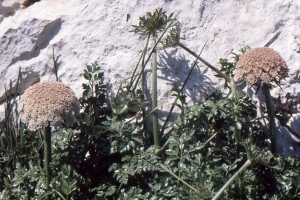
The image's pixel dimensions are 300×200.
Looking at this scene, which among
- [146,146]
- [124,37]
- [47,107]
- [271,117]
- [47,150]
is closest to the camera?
[47,107]

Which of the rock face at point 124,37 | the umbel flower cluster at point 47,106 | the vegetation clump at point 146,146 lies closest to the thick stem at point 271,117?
the vegetation clump at point 146,146

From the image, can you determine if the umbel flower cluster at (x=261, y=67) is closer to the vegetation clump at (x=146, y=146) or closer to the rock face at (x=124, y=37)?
the vegetation clump at (x=146, y=146)

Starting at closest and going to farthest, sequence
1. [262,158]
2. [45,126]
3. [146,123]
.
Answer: [262,158]
[45,126]
[146,123]

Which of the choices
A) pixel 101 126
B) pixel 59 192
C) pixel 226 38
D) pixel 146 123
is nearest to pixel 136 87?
pixel 146 123

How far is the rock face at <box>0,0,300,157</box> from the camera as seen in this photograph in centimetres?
354

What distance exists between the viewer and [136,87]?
3.45 metres

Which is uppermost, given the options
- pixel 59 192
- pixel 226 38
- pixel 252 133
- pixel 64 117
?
pixel 226 38

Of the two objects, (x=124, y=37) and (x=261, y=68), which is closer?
(x=261, y=68)

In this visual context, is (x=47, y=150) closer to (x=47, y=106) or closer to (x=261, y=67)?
(x=47, y=106)

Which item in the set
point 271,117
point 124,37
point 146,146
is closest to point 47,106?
point 146,146

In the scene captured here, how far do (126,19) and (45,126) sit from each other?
134 cm

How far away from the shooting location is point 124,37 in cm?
364

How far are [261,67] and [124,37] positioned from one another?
45.6 inches

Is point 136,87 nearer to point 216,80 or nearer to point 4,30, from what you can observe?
point 216,80
